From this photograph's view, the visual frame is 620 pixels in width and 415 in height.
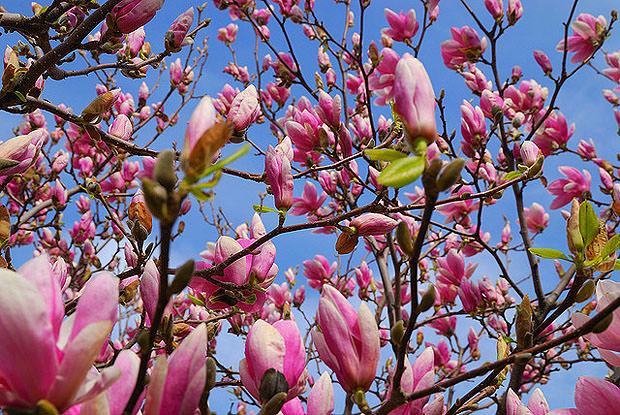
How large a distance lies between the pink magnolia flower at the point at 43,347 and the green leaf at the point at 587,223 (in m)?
0.82

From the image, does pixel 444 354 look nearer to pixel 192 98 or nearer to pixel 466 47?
pixel 466 47

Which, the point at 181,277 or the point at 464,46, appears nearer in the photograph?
the point at 181,277

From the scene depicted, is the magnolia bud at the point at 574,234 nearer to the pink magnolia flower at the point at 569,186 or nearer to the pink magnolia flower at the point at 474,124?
the pink magnolia flower at the point at 474,124

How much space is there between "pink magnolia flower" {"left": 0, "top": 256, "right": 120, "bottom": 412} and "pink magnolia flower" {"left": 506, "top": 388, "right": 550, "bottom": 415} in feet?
2.46

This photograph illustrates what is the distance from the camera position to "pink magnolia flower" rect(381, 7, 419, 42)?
12.0ft

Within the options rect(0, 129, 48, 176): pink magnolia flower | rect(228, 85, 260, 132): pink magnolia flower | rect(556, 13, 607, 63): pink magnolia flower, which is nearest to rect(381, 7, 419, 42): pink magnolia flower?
rect(556, 13, 607, 63): pink magnolia flower

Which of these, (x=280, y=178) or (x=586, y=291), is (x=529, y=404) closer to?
(x=586, y=291)

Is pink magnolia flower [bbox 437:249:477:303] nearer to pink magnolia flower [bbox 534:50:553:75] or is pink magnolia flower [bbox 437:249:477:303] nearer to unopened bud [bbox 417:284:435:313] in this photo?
pink magnolia flower [bbox 534:50:553:75]

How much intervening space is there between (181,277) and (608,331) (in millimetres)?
675

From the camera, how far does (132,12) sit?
1516mm

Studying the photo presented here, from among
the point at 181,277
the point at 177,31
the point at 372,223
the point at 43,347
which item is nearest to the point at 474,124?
the point at 372,223

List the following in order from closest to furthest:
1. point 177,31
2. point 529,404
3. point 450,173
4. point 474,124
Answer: point 450,173 → point 529,404 → point 177,31 → point 474,124

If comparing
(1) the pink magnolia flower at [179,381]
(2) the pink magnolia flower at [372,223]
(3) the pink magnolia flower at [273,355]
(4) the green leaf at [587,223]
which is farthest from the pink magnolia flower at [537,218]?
(1) the pink magnolia flower at [179,381]

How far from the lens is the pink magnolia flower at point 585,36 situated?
11.5 feet
